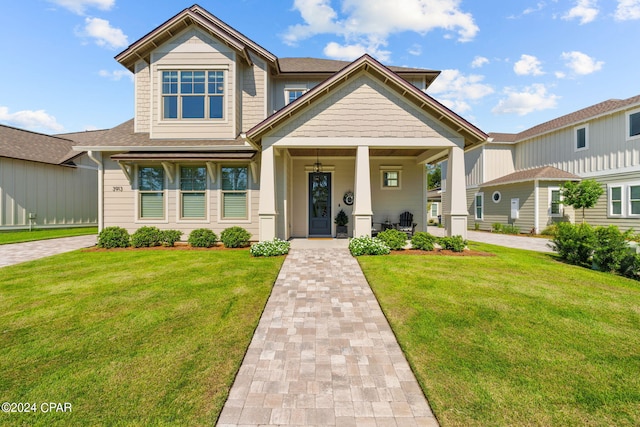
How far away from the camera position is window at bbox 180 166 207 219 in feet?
36.7

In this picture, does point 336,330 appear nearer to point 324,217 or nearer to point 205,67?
point 324,217

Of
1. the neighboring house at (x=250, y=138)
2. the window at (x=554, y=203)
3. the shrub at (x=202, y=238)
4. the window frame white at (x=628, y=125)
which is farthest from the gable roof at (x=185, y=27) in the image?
the window frame white at (x=628, y=125)

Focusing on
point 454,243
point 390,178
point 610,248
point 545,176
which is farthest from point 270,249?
point 545,176

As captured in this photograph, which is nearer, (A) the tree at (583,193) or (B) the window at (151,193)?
(B) the window at (151,193)

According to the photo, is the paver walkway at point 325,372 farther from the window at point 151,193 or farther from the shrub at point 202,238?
the window at point 151,193

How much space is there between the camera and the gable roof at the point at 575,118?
46.4 ft

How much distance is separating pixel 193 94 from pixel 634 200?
850 inches

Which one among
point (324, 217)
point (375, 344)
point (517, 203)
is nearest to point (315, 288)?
point (375, 344)

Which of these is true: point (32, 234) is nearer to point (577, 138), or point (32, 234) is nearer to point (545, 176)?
point (545, 176)

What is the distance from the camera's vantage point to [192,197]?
1120cm

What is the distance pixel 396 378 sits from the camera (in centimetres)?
298

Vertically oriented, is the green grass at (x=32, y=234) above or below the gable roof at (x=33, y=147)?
below

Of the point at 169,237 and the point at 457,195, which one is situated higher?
the point at 457,195

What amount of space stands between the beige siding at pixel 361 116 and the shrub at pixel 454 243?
374 centimetres
